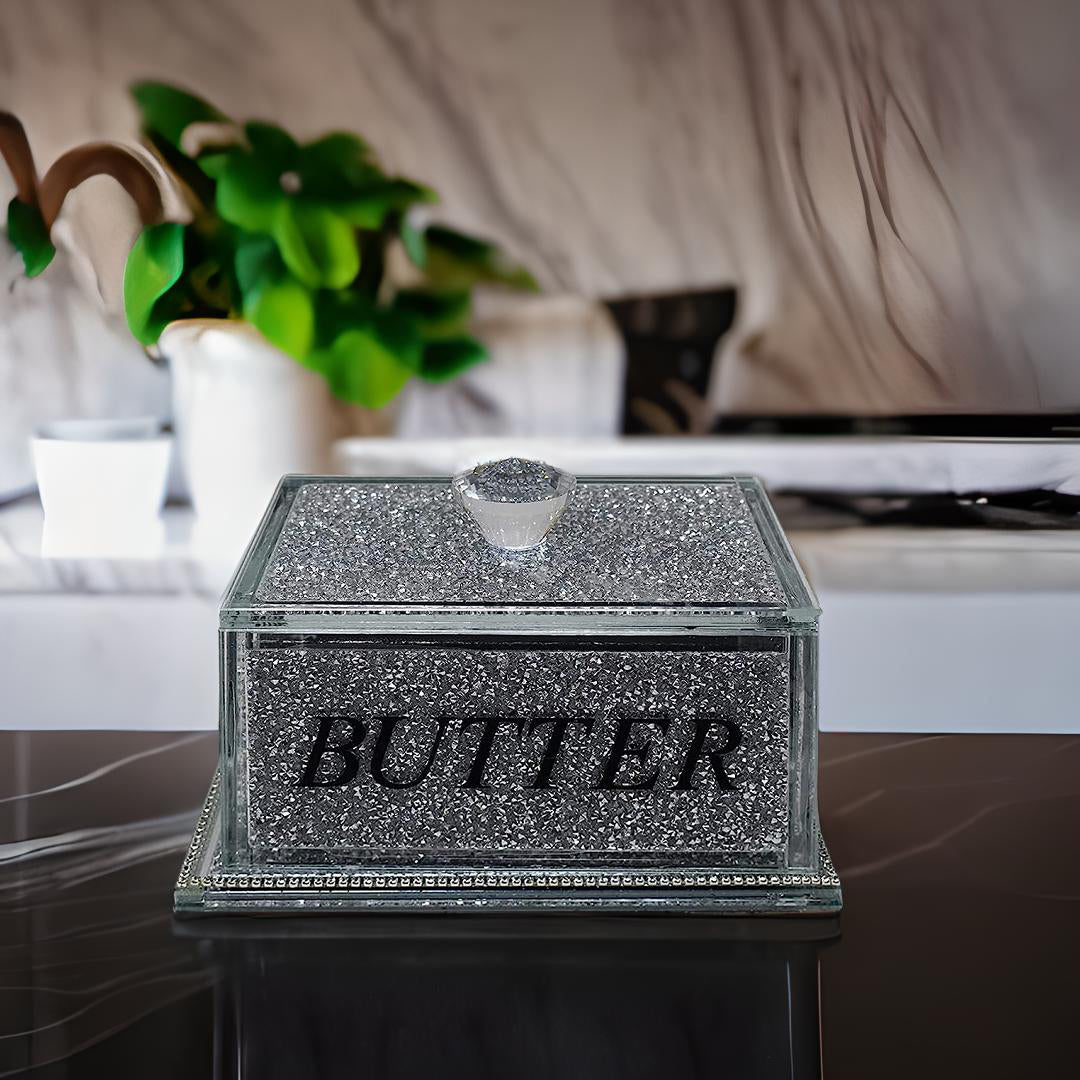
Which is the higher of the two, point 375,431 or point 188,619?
point 375,431

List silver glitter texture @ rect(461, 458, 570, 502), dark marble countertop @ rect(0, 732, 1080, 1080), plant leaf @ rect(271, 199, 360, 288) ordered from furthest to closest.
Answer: plant leaf @ rect(271, 199, 360, 288) < silver glitter texture @ rect(461, 458, 570, 502) < dark marble countertop @ rect(0, 732, 1080, 1080)

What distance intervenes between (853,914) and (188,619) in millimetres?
512

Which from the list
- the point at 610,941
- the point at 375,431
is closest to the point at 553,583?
the point at 610,941

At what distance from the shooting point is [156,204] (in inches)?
36.9

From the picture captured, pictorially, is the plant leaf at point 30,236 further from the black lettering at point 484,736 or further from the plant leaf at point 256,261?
the black lettering at point 484,736

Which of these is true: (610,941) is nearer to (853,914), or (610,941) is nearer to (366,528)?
(853,914)

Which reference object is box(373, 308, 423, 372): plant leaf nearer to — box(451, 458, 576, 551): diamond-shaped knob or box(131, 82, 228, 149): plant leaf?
box(131, 82, 228, 149): plant leaf

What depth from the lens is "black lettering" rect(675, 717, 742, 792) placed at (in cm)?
61

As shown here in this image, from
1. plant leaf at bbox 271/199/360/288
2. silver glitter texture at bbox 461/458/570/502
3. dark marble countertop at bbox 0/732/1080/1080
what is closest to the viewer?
dark marble countertop at bbox 0/732/1080/1080

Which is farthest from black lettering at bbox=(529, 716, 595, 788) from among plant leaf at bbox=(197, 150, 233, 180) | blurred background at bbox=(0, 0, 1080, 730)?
plant leaf at bbox=(197, 150, 233, 180)

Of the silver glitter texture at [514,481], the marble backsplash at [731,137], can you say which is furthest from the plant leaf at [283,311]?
the silver glitter texture at [514,481]

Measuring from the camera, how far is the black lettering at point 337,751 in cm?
60

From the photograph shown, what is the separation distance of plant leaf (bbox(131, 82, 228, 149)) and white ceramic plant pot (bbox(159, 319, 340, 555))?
131 mm

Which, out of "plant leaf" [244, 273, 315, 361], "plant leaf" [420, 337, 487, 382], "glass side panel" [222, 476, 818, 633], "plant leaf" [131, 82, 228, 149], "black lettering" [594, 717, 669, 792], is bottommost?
"black lettering" [594, 717, 669, 792]
